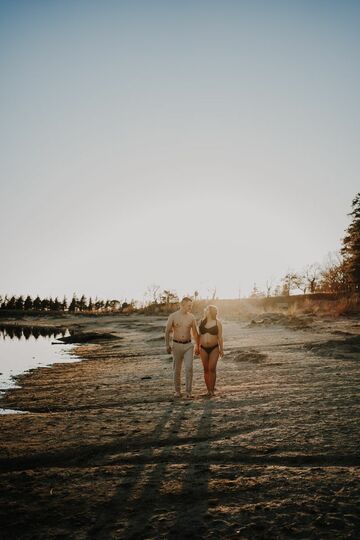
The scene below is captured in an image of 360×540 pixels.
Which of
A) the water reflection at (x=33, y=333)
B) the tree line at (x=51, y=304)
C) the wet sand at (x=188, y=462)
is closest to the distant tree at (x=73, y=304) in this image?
the tree line at (x=51, y=304)

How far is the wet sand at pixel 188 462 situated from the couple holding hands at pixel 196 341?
0.45 metres

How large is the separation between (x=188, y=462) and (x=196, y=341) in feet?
11.5

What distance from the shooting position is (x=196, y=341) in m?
7.66

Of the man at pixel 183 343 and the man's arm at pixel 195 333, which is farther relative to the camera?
the man's arm at pixel 195 333

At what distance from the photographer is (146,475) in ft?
12.9

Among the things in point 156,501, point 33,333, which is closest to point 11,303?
point 33,333

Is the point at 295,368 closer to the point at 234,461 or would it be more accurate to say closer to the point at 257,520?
the point at 234,461

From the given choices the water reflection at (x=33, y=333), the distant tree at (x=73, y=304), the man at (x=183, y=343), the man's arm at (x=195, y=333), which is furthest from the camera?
the distant tree at (x=73, y=304)

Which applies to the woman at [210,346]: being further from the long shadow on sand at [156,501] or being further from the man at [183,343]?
the long shadow on sand at [156,501]

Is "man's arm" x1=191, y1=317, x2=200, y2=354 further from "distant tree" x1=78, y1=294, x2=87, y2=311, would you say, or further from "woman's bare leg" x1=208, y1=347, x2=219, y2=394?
"distant tree" x1=78, y1=294, x2=87, y2=311

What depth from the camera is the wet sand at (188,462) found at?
3043 millimetres

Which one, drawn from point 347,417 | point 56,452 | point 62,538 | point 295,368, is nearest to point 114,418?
point 56,452

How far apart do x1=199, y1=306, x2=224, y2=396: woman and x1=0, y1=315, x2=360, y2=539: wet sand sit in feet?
1.25

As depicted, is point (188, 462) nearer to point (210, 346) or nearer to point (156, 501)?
point (156, 501)
